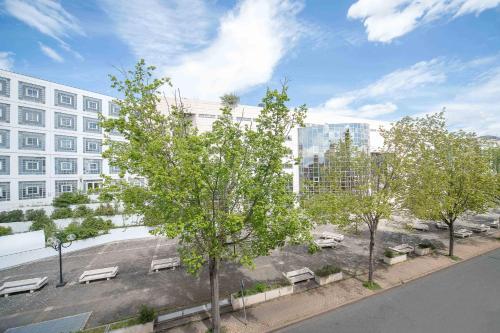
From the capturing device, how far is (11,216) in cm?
2569

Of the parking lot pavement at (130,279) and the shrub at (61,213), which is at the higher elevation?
the shrub at (61,213)

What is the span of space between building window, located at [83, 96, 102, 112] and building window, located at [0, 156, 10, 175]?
11447 mm

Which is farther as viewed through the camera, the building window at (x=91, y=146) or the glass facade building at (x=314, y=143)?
the glass facade building at (x=314, y=143)

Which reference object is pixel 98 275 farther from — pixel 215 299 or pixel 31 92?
pixel 31 92

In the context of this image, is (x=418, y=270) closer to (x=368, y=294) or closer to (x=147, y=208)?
(x=368, y=294)

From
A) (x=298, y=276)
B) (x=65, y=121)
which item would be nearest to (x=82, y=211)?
(x=65, y=121)

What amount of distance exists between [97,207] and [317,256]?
2761cm

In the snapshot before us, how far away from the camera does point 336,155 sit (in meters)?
14.5

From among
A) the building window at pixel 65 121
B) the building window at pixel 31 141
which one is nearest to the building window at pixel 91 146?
the building window at pixel 65 121

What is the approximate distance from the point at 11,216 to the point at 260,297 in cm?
2964

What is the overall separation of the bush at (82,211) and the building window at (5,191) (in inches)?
348

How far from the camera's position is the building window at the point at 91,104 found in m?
36.3

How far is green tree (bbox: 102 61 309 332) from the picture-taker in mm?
7574

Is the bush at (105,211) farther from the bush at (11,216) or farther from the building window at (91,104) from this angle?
the building window at (91,104)
